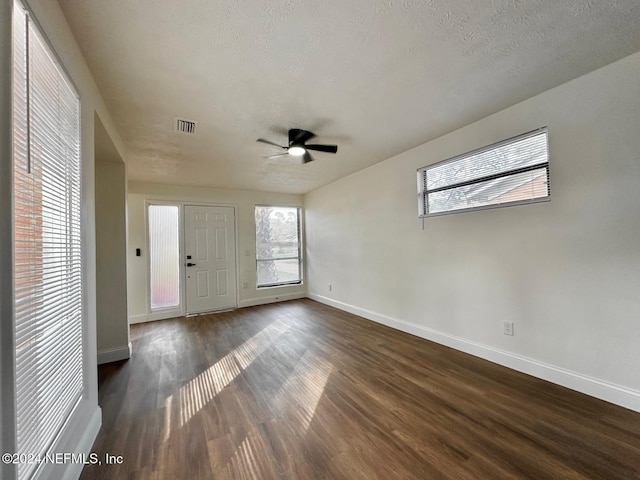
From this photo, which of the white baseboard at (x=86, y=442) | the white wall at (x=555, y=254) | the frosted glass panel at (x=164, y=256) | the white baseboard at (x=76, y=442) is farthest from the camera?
the frosted glass panel at (x=164, y=256)

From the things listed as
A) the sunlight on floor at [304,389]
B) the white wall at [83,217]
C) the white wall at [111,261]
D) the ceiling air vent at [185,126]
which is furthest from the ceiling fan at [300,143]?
the sunlight on floor at [304,389]

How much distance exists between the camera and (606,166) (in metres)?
1.92

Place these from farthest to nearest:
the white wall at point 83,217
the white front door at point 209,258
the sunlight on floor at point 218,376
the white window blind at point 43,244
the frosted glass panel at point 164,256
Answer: the white front door at point 209,258 < the frosted glass panel at point 164,256 < the sunlight on floor at point 218,376 < the white window blind at point 43,244 < the white wall at point 83,217

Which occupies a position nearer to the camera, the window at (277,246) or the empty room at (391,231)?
the empty room at (391,231)

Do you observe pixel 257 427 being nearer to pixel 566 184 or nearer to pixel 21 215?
pixel 21 215

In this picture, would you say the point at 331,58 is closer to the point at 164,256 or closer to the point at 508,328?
the point at 508,328

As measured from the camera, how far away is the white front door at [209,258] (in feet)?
15.8

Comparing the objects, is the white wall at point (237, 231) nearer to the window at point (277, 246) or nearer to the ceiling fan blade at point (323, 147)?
the window at point (277, 246)

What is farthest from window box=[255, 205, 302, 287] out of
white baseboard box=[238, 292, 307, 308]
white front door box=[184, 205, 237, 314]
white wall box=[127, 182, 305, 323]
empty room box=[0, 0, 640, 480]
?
empty room box=[0, 0, 640, 480]

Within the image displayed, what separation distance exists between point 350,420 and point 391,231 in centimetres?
251

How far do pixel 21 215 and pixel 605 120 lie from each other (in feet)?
11.3

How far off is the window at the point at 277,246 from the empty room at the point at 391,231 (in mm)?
2049

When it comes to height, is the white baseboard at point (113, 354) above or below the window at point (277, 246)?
below

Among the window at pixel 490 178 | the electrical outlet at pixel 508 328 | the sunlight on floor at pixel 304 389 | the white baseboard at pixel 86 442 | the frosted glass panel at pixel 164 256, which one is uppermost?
the window at pixel 490 178
